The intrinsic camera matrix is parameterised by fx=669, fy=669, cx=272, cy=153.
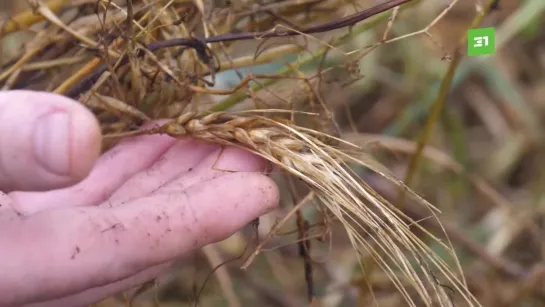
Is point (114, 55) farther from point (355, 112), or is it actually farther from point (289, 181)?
point (355, 112)

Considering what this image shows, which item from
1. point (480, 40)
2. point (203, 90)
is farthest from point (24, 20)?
point (480, 40)

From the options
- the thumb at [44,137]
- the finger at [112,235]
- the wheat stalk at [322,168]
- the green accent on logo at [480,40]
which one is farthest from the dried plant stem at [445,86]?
the thumb at [44,137]

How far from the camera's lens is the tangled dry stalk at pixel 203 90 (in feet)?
1.65

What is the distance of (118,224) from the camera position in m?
0.41

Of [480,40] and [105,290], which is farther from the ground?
[480,40]

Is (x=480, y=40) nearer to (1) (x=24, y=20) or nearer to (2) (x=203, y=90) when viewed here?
(2) (x=203, y=90)

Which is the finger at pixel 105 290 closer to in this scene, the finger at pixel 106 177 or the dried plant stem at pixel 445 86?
the finger at pixel 106 177

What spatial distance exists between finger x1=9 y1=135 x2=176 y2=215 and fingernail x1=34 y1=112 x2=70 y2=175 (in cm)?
17

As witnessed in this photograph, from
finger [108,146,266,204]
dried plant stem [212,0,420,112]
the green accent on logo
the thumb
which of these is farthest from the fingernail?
the green accent on logo

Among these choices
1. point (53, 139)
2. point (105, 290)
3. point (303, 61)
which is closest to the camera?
point (53, 139)

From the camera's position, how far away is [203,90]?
0.55m

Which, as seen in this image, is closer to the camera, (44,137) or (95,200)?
(44,137)

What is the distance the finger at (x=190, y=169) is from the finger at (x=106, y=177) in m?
0.02

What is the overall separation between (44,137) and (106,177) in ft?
0.64
